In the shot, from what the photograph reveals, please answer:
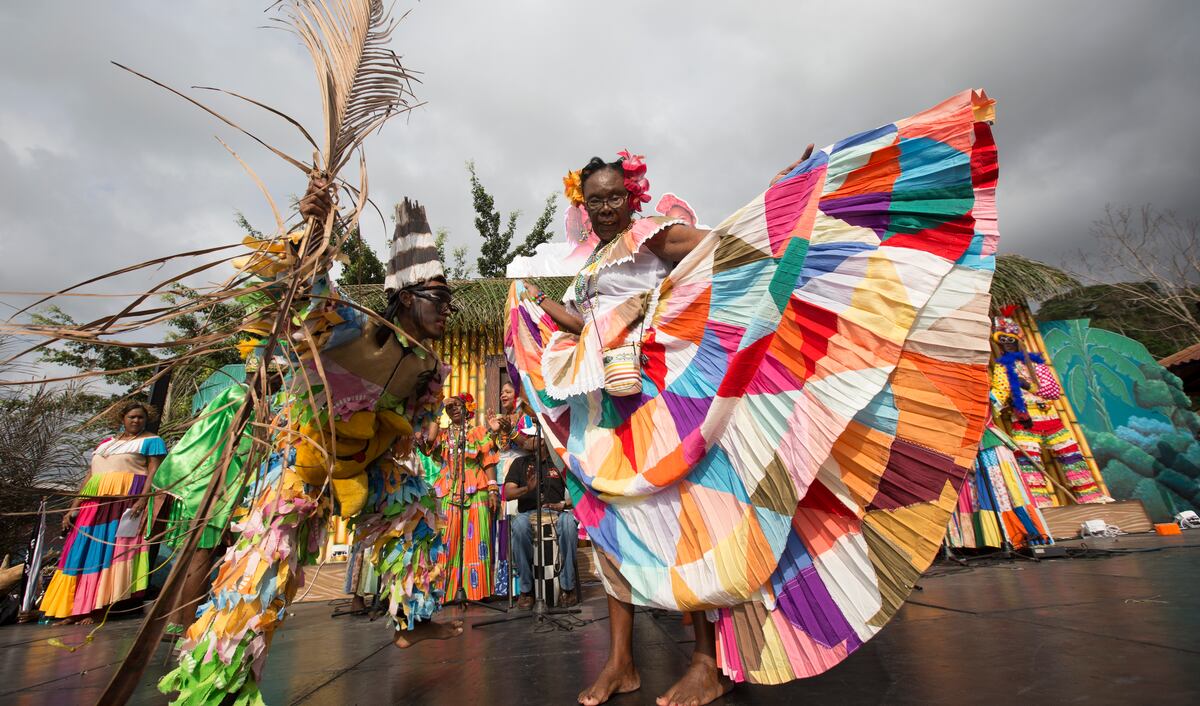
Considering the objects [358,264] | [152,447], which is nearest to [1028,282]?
[358,264]

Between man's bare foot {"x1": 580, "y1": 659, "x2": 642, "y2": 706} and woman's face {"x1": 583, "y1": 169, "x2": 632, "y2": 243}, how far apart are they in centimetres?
176

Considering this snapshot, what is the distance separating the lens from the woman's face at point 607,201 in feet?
8.26

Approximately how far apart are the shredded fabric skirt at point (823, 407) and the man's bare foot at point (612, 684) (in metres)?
0.23

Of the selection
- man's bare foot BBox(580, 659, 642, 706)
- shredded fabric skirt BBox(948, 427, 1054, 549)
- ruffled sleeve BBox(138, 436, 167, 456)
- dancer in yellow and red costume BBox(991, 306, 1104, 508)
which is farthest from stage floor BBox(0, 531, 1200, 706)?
dancer in yellow and red costume BBox(991, 306, 1104, 508)

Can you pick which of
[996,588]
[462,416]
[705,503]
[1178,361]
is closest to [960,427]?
[705,503]

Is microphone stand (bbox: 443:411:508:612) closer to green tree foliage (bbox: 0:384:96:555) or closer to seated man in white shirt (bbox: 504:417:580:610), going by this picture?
seated man in white shirt (bbox: 504:417:580:610)

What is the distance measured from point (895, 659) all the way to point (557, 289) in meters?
6.59

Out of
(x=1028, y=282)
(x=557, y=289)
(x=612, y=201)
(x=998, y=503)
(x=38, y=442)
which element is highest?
(x=557, y=289)

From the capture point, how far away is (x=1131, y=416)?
793 cm

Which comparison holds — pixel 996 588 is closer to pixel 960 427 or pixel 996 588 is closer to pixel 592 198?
pixel 960 427

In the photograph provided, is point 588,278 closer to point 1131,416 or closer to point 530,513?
point 530,513

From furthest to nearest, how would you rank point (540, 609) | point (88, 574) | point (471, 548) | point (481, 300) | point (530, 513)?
point (481, 300) → point (471, 548) → point (88, 574) → point (530, 513) → point (540, 609)

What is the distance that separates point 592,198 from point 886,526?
70.0 inches

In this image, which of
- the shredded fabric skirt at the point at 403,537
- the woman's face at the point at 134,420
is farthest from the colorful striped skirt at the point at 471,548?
the woman's face at the point at 134,420
